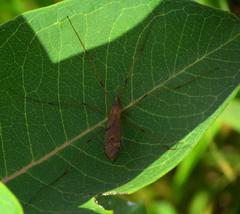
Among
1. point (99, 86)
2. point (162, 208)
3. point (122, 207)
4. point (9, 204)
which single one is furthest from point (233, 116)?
point (9, 204)

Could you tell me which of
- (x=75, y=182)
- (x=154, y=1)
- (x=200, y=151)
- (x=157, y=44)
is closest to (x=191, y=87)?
(x=157, y=44)

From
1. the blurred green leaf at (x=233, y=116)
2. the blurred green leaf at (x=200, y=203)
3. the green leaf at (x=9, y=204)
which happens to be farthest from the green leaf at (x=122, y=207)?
the blurred green leaf at (x=200, y=203)

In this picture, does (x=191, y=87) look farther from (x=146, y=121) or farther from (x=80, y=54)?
(x=80, y=54)

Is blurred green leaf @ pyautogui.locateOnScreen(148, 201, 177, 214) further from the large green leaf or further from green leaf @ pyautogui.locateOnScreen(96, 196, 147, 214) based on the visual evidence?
the large green leaf

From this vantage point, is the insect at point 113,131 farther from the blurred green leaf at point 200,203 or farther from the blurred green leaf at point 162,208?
the blurred green leaf at point 200,203

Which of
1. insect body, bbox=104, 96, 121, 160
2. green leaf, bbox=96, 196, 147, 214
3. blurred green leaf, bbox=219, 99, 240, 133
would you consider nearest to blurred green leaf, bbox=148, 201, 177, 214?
blurred green leaf, bbox=219, 99, 240, 133

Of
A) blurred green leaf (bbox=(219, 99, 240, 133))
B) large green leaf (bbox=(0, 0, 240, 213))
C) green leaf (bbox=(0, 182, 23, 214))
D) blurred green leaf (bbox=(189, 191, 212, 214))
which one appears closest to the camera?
green leaf (bbox=(0, 182, 23, 214))

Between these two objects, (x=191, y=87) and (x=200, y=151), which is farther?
(x=200, y=151)
